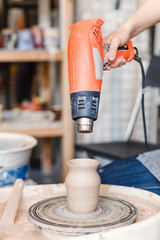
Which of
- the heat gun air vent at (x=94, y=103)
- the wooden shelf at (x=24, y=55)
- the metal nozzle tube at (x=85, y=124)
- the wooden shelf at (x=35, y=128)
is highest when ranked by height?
the wooden shelf at (x=24, y=55)

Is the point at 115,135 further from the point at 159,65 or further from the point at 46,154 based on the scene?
the point at 159,65

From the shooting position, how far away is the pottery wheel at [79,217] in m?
0.69

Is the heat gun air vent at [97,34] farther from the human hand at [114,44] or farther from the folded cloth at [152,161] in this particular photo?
the folded cloth at [152,161]

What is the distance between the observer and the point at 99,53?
2.93 ft

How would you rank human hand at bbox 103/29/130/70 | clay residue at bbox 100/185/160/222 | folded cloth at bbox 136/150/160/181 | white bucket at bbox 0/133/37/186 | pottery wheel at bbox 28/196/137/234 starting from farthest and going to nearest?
white bucket at bbox 0/133/37/186 → folded cloth at bbox 136/150/160/181 → human hand at bbox 103/29/130/70 → clay residue at bbox 100/185/160/222 → pottery wheel at bbox 28/196/137/234

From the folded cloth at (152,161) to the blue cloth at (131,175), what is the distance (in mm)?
30

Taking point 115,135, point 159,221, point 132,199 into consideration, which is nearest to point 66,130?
point 115,135

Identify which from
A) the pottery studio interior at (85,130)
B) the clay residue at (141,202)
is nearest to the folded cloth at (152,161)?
the pottery studio interior at (85,130)

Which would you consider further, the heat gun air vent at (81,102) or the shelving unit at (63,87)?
the shelving unit at (63,87)

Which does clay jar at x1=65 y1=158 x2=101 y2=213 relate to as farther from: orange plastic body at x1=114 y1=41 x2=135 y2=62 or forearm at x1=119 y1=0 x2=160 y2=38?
forearm at x1=119 y1=0 x2=160 y2=38

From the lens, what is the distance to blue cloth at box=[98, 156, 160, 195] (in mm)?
1111

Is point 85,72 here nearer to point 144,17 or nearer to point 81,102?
point 81,102

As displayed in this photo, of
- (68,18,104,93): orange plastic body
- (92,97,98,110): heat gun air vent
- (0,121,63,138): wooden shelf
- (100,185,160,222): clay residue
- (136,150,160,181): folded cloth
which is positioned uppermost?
(68,18,104,93): orange plastic body

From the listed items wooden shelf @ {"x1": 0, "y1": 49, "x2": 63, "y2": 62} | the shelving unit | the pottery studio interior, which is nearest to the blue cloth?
the pottery studio interior
